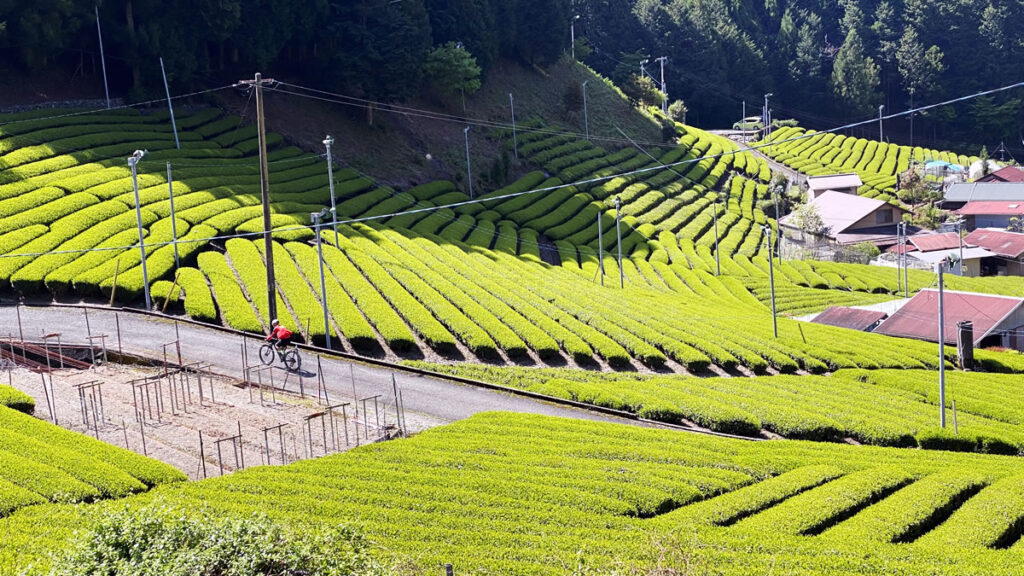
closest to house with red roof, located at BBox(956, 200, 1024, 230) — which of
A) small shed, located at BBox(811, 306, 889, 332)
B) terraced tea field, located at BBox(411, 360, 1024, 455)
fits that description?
small shed, located at BBox(811, 306, 889, 332)

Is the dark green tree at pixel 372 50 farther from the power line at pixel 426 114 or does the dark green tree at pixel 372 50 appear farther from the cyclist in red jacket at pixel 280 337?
the cyclist in red jacket at pixel 280 337

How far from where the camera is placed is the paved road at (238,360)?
29172mm

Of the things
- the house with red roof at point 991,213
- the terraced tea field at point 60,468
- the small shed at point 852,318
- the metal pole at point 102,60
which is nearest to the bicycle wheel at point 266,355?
the terraced tea field at point 60,468

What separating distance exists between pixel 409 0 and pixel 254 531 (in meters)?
60.4

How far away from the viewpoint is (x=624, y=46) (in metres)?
127

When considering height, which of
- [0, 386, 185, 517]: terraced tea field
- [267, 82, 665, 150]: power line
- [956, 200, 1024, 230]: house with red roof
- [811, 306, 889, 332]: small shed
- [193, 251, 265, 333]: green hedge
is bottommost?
[811, 306, 889, 332]: small shed

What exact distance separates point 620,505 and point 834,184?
79568mm

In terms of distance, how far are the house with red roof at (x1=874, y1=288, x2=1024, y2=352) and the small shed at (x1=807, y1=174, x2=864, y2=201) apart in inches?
1726

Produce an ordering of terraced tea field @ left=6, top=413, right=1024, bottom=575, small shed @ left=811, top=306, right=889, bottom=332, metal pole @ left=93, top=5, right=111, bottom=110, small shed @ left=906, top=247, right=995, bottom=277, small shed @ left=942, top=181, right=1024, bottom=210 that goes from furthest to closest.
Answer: small shed @ left=942, top=181, right=1024, bottom=210, small shed @ left=906, top=247, right=995, bottom=277, metal pole @ left=93, top=5, right=111, bottom=110, small shed @ left=811, top=306, right=889, bottom=332, terraced tea field @ left=6, top=413, right=1024, bottom=575

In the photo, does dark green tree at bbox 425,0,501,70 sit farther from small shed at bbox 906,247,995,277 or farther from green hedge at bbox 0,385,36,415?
green hedge at bbox 0,385,36,415

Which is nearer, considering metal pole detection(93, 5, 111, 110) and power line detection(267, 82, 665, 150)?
metal pole detection(93, 5, 111, 110)

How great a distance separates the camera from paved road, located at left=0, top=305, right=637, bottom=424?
29172 mm

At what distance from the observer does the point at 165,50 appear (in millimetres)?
57062

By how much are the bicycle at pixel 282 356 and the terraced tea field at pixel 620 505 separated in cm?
709
